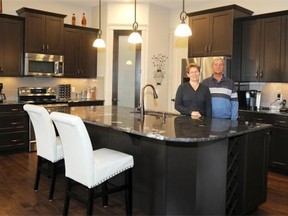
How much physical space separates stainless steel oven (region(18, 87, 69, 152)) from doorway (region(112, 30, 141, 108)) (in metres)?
1.16

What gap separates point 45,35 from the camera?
5.94 metres

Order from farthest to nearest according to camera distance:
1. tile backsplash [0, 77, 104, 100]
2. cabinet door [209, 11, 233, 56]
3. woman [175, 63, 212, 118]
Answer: tile backsplash [0, 77, 104, 100] < cabinet door [209, 11, 233, 56] < woman [175, 63, 212, 118]

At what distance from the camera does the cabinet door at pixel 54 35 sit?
597 cm

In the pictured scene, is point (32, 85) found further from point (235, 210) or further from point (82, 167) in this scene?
point (235, 210)

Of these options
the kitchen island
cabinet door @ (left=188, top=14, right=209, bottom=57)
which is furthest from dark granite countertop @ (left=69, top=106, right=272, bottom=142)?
cabinet door @ (left=188, top=14, right=209, bottom=57)

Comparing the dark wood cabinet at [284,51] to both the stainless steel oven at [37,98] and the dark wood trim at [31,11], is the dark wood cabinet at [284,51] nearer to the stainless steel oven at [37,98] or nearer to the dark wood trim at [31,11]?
the stainless steel oven at [37,98]

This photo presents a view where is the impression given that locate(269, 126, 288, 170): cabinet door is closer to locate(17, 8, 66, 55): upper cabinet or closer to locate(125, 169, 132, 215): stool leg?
locate(125, 169, 132, 215): stool leg

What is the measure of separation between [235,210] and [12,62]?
178 inches

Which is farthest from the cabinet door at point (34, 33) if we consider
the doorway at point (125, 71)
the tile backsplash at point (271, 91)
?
the tile backsplash at point (271, 91)

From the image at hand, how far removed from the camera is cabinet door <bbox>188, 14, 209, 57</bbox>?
552 cm

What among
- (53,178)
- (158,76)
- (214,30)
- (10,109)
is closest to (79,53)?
(158,76)

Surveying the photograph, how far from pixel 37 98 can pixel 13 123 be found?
840mm

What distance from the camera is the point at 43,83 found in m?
6.41

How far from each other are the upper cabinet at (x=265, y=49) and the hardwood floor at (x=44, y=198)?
160 cm
